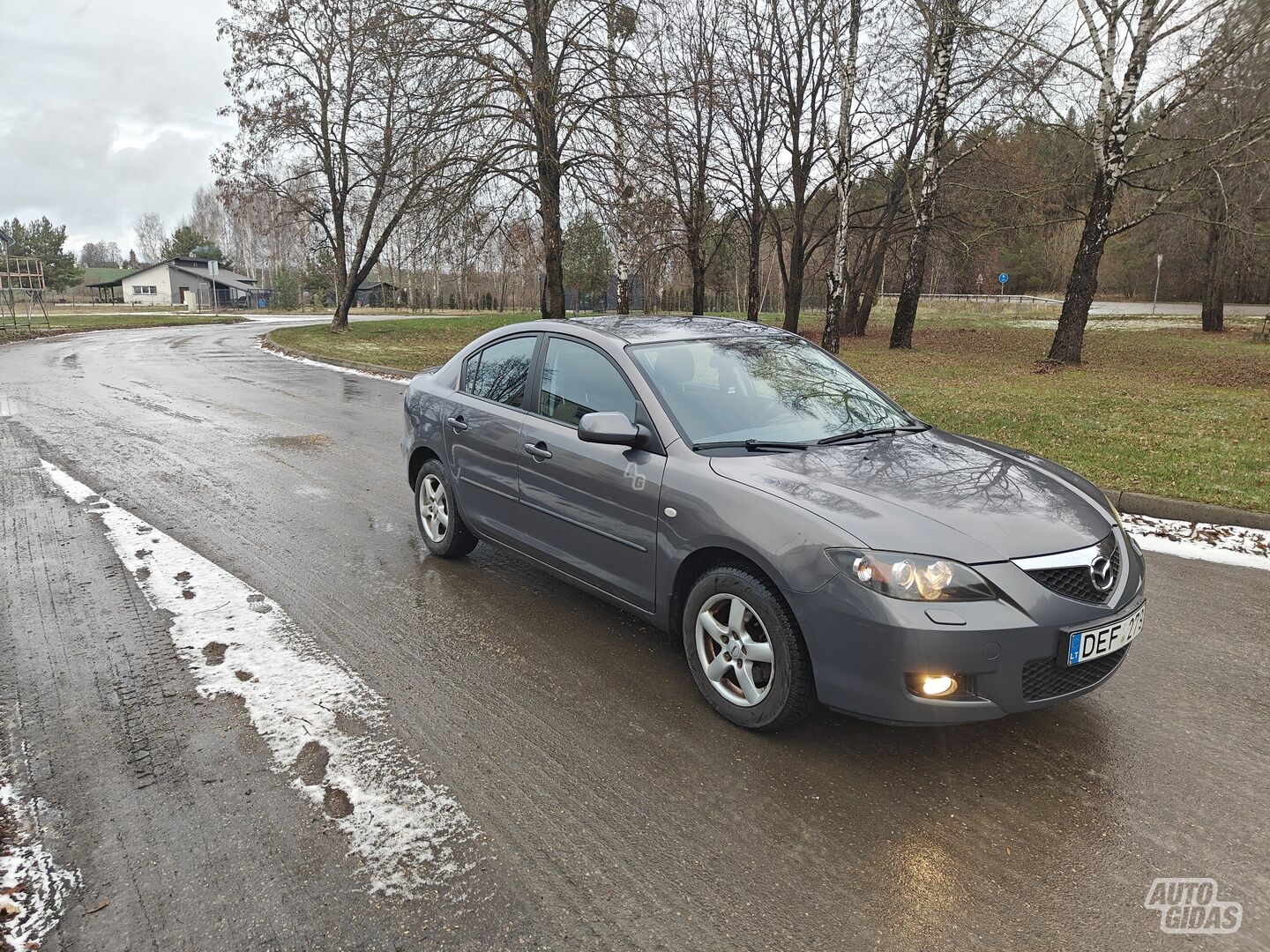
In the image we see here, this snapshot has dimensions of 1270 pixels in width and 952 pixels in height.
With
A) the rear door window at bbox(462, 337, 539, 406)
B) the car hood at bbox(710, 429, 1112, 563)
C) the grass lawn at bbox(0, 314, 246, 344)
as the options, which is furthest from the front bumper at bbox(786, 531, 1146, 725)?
the grass lawn at bbox(0, 314, 246, 344)

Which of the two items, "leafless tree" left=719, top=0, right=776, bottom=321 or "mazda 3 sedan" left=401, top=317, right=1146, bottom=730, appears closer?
"mazda 3 sedan" left=401, top=317, right=1146, bottom=730

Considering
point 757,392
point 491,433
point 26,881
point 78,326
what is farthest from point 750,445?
point 78,326

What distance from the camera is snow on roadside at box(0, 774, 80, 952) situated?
226 cm

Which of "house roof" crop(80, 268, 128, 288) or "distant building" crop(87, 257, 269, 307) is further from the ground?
"house roof" crop(80, 268, 128, 288)

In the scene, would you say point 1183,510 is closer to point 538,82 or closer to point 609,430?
point 609,430

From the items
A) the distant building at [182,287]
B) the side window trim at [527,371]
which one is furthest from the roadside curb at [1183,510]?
the distant building at [182,287]

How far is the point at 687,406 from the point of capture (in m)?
3.88

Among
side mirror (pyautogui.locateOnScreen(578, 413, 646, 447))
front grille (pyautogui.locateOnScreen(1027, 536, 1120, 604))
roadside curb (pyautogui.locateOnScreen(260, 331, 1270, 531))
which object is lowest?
roadside curb (pyautogui.locateOnScreen(260, 331, 1270, 531))

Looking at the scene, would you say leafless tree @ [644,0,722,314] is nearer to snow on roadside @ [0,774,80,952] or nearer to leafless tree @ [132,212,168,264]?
snow on roadside @ [0,774,80,952]

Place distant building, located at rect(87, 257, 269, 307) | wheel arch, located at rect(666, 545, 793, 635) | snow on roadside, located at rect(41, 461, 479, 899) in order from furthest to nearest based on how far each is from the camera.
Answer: distant building, located at rect(87, 257, 269, 307) → wheel arch, located at rect(666, 545, 793, 635) → snow on roadside, located at rect(41, 461, 479, 899)

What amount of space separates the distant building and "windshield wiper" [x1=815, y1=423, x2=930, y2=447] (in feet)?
294

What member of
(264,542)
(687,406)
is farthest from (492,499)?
(264,542)

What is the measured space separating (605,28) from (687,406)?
681 inches

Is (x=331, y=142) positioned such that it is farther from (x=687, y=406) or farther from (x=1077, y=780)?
(x=1077, y=780)
